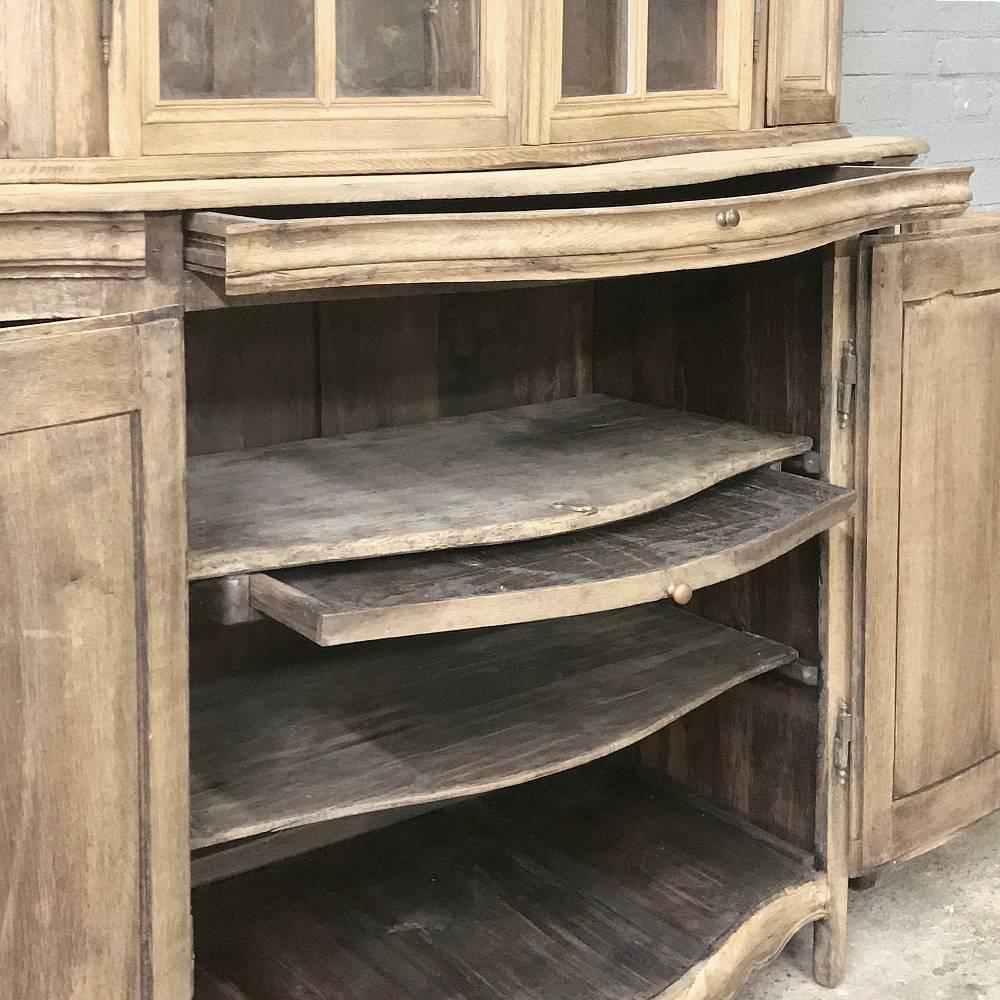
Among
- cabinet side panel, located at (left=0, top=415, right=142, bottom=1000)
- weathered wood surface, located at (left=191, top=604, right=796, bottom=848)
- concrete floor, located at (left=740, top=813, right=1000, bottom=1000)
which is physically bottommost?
concrete floor, located at (left=740, top=813, right=1000, bottom=1000)

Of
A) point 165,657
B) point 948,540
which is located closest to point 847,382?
point 948,540

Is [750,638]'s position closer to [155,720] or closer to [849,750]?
[849,750]

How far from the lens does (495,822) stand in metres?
2.09

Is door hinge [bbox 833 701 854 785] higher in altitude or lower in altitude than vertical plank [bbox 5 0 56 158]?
lower

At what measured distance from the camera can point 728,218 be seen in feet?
4.75

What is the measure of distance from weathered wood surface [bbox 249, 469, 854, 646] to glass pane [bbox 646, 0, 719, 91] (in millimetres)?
497

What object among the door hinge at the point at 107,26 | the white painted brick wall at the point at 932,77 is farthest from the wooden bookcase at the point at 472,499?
the white painted brick wall at the point at 932,77

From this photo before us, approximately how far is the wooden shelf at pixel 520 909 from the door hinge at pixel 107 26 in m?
1.02

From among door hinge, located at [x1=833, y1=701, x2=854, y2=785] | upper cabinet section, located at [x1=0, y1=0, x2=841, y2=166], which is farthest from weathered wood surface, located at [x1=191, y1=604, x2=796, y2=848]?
upper cabinet section, located at [x1=0, y1=0, x2=841, y2=166]

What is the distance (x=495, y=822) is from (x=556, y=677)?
0.38 metres

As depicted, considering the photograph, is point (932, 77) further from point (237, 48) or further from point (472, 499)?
point (237, 48)

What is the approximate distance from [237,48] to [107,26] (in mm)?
135

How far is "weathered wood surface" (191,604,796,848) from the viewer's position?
1.47 meters

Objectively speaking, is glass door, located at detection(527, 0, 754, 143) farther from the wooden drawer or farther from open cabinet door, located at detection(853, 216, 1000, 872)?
open cabinet door, located at detection(853, 216, 1000, 872)
